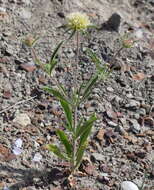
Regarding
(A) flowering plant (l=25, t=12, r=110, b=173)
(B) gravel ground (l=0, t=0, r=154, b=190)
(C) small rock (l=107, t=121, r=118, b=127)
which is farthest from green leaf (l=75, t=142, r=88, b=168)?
(C) small rock (l=107, t=121, r=118, b=127)

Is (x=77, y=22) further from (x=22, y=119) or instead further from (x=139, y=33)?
(x=139, y=33)

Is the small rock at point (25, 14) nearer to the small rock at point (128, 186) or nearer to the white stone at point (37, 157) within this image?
the white stone at point (37, 157)

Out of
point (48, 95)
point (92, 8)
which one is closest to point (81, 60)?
point (48, 95)

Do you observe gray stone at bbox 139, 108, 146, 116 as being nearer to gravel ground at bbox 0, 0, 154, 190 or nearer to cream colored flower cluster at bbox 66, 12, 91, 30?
gravel ground at bbox 0, 0, 154, 190

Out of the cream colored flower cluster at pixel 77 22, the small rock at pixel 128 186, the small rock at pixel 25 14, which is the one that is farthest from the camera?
the small rock at pixel 25 14

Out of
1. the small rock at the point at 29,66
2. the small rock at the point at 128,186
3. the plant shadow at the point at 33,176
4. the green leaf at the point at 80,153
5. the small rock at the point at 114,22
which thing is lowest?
the small rock at the point at 128,186

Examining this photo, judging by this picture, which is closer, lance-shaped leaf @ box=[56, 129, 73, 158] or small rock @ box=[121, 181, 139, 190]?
lance-shaped leaf @ box=[56, 129, 73, 158]

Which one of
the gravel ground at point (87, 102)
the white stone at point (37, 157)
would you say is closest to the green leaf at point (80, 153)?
the gravel ground at point (87, 102)
